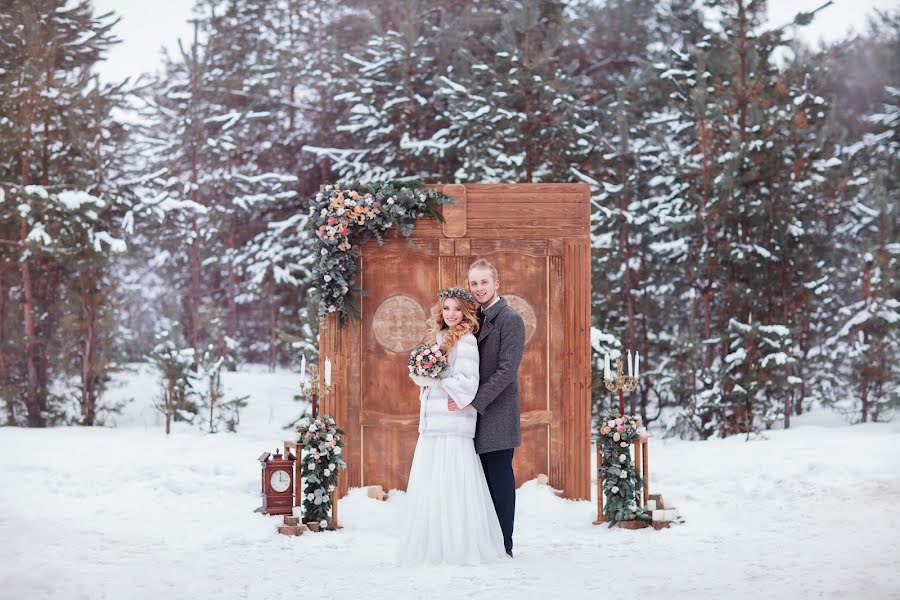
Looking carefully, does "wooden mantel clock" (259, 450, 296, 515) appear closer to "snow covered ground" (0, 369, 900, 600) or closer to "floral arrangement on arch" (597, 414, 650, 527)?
"snow covered ground" (0, 369, 900, 600)

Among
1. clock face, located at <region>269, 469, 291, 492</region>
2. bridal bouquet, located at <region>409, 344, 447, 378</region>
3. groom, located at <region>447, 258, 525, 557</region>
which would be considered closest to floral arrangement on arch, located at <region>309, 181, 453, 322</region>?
clock face, located at <region>269, 469, 291, 492</region>

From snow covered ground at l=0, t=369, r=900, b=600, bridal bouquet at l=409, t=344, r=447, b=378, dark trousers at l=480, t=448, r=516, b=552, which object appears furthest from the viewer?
dark trousers at l=480, t=448, r=516, b=552

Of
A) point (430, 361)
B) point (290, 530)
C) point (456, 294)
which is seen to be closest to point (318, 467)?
point (290, 530)

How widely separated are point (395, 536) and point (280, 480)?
1039mm

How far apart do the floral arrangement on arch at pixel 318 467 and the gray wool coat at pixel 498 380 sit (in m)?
1.55

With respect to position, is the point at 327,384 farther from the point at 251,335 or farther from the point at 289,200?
the point at 251,335

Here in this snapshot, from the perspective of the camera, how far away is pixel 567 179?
42.3 ft

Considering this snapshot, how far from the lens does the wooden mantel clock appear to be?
674 centimetres

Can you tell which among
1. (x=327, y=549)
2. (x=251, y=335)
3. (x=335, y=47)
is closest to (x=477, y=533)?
(x=327, y=549)

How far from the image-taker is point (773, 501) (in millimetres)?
7457

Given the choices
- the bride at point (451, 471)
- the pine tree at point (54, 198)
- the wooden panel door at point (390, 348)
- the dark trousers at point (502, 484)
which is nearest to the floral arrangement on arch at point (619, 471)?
the dark trousers at point (502, 484)

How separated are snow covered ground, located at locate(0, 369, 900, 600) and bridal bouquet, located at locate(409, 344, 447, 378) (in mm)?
1121

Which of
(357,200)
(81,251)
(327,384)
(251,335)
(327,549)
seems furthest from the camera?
(251,335)

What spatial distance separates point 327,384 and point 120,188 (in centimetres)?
802
